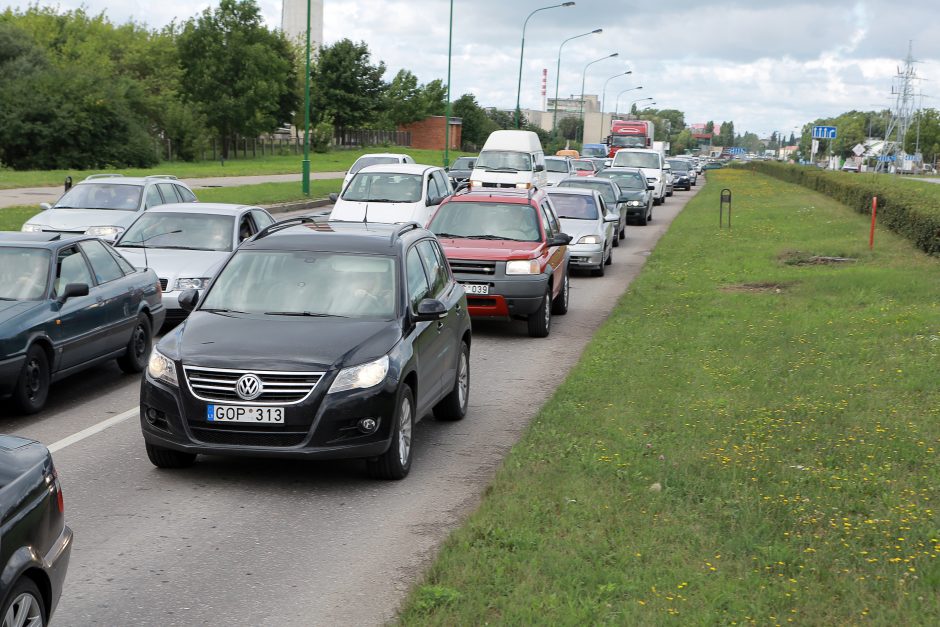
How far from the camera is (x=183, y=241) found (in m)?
14.9

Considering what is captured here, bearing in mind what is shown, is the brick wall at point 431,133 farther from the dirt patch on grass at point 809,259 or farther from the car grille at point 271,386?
the car grille at point 271,386

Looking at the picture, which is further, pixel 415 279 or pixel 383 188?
pixel 383 188

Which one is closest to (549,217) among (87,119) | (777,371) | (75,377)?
(777,371)

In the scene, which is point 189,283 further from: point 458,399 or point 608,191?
point 608,191

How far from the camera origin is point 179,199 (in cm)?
2091

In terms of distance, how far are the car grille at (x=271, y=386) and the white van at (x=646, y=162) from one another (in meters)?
38.3

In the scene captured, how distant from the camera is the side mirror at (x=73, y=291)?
32.9 feet

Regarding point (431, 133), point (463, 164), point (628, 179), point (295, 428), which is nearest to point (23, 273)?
point (295, 428)

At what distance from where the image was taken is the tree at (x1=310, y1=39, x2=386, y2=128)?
9756 cm

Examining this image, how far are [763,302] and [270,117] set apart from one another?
70.8 metres

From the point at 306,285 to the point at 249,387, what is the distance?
1.40m

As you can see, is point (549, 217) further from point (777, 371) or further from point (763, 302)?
point (777, 371)

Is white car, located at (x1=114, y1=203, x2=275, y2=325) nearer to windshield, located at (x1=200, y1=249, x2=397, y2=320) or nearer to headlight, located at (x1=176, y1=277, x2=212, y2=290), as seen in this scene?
headlight, located at (x1=176, y1=277, x2=212, y2=290)

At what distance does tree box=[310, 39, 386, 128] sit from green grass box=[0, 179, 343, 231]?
177ft
